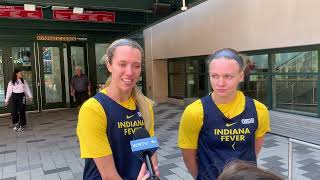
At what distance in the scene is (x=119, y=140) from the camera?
1781mm

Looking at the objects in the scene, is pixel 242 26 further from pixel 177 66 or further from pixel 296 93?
pixel 177 66

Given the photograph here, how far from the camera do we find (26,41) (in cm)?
1307

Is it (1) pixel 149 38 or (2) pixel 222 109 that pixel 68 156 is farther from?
(1) pixel 149 38

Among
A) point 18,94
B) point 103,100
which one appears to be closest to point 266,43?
point 103,100

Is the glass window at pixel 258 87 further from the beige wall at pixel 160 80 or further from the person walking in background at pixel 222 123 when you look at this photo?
the person walking in background at pixel 222 123

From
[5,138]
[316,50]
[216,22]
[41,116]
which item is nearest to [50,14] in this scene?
[41,116]

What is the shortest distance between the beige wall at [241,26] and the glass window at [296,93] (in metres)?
0.79

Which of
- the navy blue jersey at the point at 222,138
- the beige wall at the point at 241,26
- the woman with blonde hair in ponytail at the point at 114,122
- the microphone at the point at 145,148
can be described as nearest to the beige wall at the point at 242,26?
the beige wall at the point at 241,26

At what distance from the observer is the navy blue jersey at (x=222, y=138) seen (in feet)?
6.24

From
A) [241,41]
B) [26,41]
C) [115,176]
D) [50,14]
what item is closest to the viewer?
[115,176]

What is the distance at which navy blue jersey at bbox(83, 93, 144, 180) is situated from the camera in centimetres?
177

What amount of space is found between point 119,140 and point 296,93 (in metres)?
5.78

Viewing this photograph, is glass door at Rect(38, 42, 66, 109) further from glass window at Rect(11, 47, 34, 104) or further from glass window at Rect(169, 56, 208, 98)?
→ glass window at Rect(169, 56, 208, 98)

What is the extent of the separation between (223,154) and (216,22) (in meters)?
7.15
